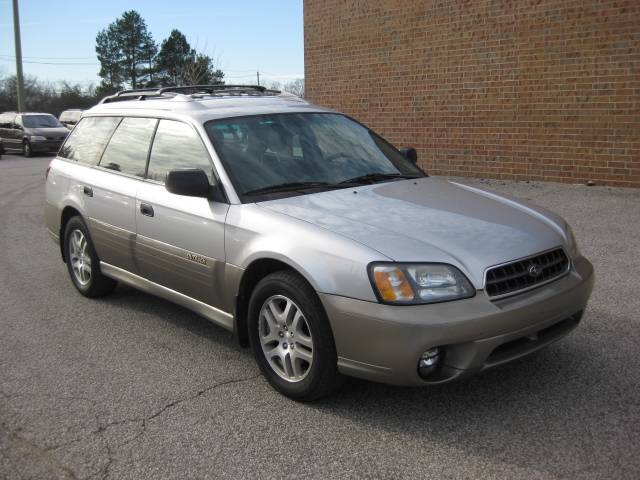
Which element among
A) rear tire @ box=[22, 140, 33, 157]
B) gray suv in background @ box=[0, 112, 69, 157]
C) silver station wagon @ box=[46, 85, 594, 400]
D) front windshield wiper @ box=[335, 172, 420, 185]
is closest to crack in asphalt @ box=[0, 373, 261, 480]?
silver station wagon @ box=[46, 85, 594, 400]

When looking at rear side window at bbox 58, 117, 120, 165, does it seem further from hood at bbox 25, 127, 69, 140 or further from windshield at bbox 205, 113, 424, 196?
hood at bbox 25, 127, 69, 140

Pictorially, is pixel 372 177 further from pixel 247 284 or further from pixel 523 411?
pixel 523 411

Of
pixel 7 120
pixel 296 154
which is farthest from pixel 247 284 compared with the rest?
pixel 7 120

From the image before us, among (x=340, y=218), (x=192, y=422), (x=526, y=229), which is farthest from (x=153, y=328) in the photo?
(x=526, y=229)

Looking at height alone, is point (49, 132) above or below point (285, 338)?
above

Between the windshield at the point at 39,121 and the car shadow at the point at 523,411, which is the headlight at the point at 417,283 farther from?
the windshield at the point at 39,121

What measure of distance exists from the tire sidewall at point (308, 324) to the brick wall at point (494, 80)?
830 centimetres

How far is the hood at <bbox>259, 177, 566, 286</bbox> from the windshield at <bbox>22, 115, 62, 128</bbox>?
25.9m

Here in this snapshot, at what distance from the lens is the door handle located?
15.7ft

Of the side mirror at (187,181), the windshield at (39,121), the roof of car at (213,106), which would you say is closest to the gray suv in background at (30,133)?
the windshield at (39,121)

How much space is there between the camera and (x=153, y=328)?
5.18 meters

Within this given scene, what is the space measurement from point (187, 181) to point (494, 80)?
905cm

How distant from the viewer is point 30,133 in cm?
2633

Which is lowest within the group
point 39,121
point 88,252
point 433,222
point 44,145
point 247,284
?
point 88,252
